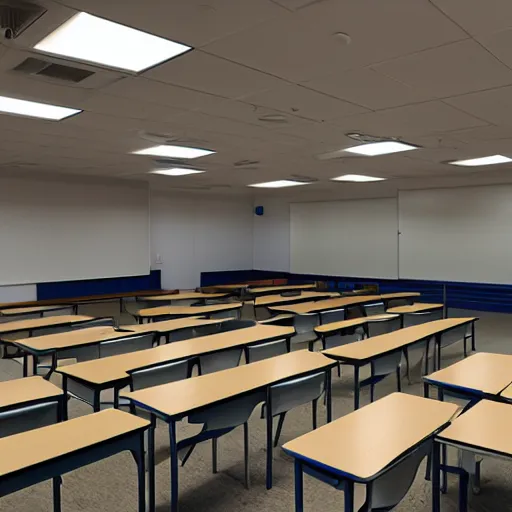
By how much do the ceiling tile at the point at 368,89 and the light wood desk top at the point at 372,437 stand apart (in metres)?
2.23

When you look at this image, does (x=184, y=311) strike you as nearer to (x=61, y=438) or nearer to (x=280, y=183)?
(x=61, y=438)

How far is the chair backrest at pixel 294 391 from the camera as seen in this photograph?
2.88 m

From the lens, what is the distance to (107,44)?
2787 millimetres

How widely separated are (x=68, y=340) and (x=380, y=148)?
15.0 feet

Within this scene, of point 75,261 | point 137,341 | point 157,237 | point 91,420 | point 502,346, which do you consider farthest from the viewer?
point 157,237

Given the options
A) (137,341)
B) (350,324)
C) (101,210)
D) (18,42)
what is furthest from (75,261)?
(18,42)

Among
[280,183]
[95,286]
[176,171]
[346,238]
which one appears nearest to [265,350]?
[176,171]

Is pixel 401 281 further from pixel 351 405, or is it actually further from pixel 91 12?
pixel 91 12

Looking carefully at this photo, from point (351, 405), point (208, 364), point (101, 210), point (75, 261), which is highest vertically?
point (101, 210)

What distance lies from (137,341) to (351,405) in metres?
2.02

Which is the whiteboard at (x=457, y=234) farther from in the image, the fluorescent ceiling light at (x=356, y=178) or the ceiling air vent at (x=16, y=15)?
the ceiling air vent at (x=16, y=15)

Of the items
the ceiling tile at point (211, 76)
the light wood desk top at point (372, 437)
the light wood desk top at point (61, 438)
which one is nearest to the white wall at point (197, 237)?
the ceiling tile at point (211, 76)

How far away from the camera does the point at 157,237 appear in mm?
11352

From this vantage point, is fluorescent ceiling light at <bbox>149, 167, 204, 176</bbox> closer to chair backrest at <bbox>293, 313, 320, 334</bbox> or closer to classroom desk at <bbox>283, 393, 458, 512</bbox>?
chair backrest at <bbox>293, 313, 320, 334</bbox>
